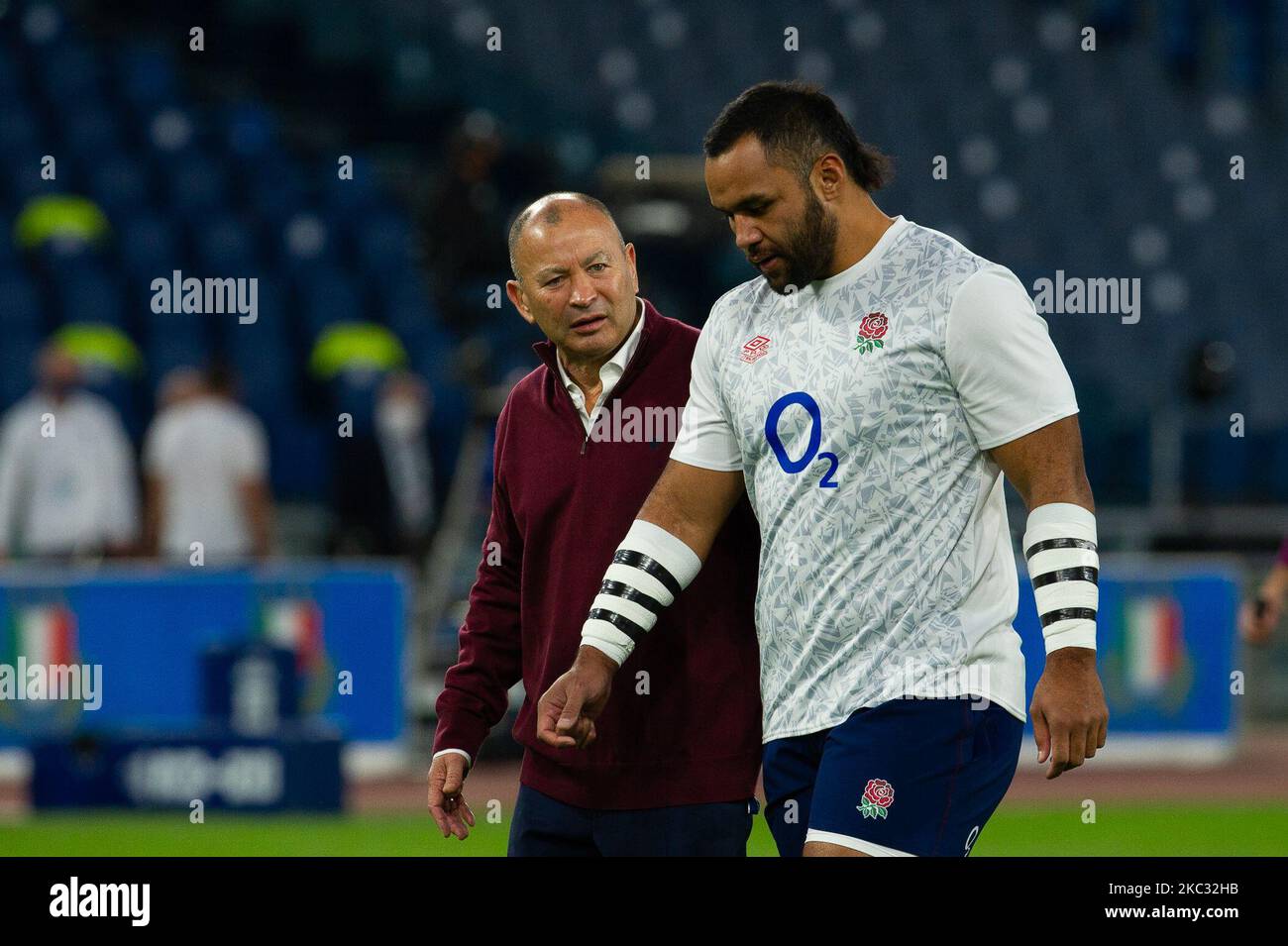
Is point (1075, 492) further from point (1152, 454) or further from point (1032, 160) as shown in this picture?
point (1032, 160)

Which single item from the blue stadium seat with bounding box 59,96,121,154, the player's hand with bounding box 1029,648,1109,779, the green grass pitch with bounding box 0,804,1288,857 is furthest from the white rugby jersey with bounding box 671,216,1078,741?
the blue stadium seat with bounding box 59,96,121,154

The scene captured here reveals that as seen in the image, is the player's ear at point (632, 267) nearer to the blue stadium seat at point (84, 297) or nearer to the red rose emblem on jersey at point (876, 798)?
the red rose emblem on jersey at point (876, 798)

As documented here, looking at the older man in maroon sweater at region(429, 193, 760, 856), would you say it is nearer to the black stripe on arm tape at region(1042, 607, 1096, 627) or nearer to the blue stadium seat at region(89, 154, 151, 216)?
the black stripe on arm tape at region(1042, 607, 1096, 627)

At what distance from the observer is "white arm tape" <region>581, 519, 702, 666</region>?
3.95 meters

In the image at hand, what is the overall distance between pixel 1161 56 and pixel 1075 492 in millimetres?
15686

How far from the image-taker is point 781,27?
56.6 ft

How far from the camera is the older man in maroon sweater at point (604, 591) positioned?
410 centimetres

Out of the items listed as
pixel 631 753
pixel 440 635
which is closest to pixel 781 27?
pixel 440 635

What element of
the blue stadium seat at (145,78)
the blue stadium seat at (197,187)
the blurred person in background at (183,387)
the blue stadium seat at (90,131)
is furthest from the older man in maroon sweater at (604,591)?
the blue stadium seat at (145,78)

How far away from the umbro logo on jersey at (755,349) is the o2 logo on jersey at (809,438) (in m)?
0.13

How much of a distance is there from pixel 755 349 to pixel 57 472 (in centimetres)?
788

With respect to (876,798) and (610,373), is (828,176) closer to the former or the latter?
(610,373)

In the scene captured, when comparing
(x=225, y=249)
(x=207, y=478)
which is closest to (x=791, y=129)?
(x=207, y=478)

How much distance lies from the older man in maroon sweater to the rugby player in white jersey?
0.66 feet
